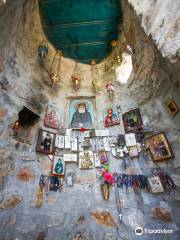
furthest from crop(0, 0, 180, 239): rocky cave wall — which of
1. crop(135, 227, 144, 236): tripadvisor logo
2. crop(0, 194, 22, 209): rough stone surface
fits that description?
crop(135, 227, 144, 236): tripadvisor logo

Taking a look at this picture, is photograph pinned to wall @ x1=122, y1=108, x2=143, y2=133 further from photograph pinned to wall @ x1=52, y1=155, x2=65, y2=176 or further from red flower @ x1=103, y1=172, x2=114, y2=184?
photograph pinned to wall @ x1=52, y1=155, x2=65, y2=176

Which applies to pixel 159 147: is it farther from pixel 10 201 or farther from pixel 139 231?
pixel 10 201

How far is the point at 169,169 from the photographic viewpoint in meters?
4.20

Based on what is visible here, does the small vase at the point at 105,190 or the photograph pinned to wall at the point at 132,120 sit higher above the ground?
the photograph pinned to wall at the point at 132,120

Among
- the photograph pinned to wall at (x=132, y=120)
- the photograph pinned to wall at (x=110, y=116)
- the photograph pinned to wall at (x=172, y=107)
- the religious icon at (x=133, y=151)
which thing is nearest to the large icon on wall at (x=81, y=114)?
the photograph pinned to wall at (x=110, y=116)

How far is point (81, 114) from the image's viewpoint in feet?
18.3

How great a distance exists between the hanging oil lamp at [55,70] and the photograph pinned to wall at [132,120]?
200 cm

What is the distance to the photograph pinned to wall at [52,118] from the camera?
5098 mm

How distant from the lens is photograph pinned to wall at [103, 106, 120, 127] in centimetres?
523

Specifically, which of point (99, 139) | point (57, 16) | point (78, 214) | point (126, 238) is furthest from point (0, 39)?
point (126, 238)

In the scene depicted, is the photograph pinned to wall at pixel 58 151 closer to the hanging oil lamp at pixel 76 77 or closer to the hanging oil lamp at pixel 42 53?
the hanging oil lamp at pixel 76 77

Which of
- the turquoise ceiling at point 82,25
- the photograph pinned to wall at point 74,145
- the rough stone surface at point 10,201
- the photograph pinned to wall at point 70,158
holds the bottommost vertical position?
the rough stone surface at point 10,201

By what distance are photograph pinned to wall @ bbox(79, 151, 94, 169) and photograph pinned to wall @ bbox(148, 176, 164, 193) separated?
1.25 m

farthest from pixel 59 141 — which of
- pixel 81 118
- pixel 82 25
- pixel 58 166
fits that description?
pixel 82 25
